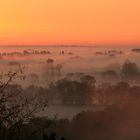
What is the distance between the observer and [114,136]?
1179 inches

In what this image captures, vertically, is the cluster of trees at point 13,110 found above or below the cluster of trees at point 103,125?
above

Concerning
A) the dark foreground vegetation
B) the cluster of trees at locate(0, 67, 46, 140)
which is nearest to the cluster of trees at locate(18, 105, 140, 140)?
the dark foreground vegetation

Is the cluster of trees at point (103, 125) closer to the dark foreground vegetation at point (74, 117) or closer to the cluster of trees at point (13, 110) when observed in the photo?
the dark foreground vegetation at point (74, 117)

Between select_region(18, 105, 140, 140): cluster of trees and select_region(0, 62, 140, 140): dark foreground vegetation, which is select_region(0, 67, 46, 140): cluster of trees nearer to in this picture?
select_region(0, 62, 140, 140): dark foreground vegetation

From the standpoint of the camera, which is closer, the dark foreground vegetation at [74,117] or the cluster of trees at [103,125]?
the dark foreground vegetation at [74,117]

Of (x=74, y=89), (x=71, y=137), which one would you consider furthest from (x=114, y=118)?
(x=74, y=89)

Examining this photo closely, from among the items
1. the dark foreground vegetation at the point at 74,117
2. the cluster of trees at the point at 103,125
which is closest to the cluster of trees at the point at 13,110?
the dark foreground vegetation at the point at 74,117

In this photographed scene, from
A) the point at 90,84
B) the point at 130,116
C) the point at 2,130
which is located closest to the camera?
the point at 2,130

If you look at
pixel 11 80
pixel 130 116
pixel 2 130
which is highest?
pixel 11 80

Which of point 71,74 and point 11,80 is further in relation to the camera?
point 71,74

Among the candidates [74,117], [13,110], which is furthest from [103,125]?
[13,110]

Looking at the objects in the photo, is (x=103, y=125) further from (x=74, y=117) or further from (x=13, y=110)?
(x=13, y=110)

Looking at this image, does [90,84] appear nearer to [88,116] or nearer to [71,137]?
[88,116]

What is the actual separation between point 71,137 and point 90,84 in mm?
25116
